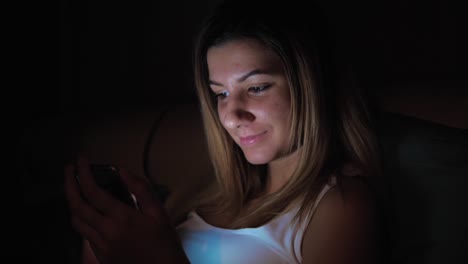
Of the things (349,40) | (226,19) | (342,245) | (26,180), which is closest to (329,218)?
(342,245)

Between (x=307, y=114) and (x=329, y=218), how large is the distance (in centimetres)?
21

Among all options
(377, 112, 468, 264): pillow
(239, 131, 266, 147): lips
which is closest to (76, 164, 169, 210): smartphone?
(239, 131, 266, 147): lips

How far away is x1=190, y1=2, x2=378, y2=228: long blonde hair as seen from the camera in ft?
2.62

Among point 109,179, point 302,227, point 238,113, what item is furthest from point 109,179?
point 302,227

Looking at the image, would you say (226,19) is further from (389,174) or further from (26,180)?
(26,180)

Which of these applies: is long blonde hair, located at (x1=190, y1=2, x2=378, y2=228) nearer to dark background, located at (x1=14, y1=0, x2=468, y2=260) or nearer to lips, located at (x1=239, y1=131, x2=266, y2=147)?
lips, located at (x1=239, y1=131, x2=266, y2=147)

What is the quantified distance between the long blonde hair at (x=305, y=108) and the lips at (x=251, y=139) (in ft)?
0.22

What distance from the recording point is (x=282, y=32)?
0.80 metres

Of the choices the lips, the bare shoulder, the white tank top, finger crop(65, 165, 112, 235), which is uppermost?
the lips

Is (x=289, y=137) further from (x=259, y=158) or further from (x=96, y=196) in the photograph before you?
(x=96, y=196)

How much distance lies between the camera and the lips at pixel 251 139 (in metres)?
0.85

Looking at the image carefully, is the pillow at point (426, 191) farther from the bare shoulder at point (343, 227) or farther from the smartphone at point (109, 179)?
the smartphone at point (109, 179)

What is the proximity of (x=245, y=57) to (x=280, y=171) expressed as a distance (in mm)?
318

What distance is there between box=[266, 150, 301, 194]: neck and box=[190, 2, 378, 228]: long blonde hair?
64mm
